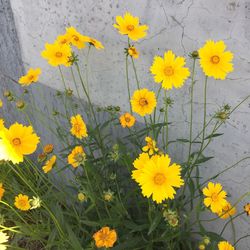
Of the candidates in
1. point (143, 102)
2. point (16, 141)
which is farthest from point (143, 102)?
point (16, 141)

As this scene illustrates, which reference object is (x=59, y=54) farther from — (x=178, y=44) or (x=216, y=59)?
(x=216, y=59)

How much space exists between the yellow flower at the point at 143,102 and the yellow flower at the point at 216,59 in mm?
249

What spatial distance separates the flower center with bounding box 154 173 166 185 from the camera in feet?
3.08

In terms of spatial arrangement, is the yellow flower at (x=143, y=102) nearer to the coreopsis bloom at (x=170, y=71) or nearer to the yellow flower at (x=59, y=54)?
the coreopsis bloom at (x=170, y=71)

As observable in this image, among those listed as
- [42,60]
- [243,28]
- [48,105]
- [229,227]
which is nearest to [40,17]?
[42,60]

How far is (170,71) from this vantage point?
3.46ft

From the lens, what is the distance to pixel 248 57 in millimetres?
1018

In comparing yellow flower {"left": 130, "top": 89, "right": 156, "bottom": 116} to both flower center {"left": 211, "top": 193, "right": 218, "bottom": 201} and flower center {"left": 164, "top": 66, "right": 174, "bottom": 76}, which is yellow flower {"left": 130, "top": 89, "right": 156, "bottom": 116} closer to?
flower center {"left": 164, "top": 66, "right": 174, "bottom": 76}

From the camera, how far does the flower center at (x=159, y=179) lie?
0.94 metres

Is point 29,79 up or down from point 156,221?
up

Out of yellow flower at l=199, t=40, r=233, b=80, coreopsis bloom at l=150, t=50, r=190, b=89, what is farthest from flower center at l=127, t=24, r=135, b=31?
yellow flower at l=199, t=40, r=233, b=80

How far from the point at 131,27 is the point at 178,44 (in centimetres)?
17

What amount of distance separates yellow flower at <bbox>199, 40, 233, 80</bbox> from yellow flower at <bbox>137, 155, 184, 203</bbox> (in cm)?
28

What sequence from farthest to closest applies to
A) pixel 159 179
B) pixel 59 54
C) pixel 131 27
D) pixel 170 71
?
pixel 59 54
pixel 131 27
pixel 170 71
pixel 159 179
